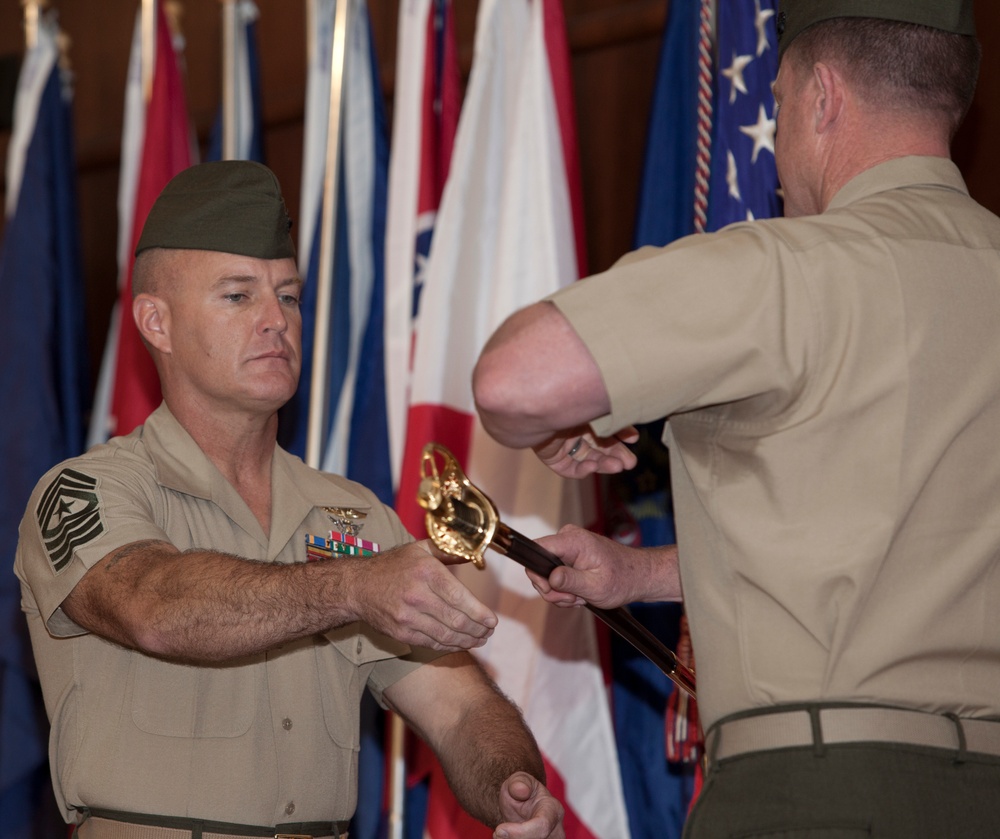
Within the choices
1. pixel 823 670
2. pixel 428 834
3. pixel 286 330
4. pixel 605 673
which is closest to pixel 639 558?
pixel 823 670

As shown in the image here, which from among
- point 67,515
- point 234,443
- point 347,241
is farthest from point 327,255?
point 67,515

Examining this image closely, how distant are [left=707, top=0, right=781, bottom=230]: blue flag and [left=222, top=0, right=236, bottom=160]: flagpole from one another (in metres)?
1.79

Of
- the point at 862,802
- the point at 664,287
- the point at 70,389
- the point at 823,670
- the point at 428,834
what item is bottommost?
the point at 428,834

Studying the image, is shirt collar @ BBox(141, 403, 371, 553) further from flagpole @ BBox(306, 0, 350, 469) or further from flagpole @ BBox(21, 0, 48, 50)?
flagpole @ BBox(21, 0, 48, 50)

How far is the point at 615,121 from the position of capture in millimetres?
3658

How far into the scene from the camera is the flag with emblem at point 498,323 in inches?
121

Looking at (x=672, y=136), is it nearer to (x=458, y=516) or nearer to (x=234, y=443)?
(x=234, y=443)

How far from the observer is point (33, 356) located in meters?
4.07

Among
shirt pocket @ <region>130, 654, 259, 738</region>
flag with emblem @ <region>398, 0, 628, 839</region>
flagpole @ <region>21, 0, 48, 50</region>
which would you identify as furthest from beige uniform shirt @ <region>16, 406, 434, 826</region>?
flagpole @ <region>21, 0, 48, 50</region>

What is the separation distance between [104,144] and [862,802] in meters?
4.23

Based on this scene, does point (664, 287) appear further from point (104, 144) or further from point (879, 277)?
point (104, 144)

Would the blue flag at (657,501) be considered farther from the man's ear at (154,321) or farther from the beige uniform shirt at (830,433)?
the beige uniform shirt at (830,433)

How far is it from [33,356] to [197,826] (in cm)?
246

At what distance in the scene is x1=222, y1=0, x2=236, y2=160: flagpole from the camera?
4152 mm
